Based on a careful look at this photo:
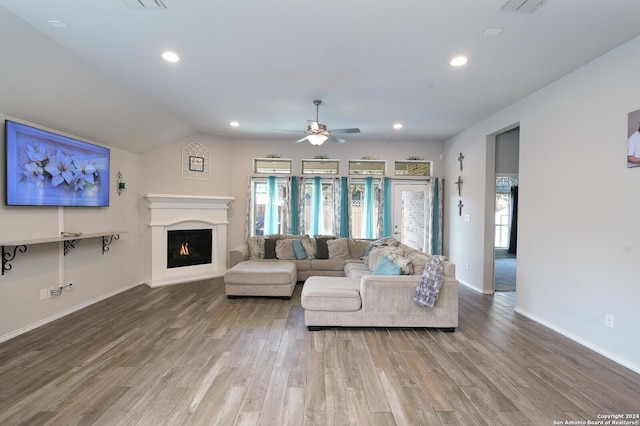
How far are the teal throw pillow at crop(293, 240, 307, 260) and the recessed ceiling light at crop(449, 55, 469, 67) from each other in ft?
13.0

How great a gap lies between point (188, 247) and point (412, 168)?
5.29 meters

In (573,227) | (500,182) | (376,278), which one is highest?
(500,182)

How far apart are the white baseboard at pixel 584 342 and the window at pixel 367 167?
151 inches

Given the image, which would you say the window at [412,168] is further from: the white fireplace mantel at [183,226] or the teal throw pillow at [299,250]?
the white fireplace mantel at [183,226]

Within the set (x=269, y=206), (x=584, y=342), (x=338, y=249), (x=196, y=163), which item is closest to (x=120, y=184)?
(x=196, y=163)

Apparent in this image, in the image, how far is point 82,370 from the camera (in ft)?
8.07

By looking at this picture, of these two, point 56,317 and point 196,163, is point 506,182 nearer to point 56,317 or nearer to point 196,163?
point 196,163

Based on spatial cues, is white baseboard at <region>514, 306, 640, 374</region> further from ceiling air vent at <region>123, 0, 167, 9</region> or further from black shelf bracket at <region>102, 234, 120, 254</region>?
black shelf bracket at <region>102, 234, 120, 254</region>

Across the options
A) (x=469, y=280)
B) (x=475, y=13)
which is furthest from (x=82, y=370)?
(x=469, y=280)

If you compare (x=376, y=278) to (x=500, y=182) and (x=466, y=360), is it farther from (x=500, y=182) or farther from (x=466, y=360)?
(x=500, y=182)

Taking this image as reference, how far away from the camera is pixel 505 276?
254 inches

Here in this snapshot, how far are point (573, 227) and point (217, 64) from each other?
449cm

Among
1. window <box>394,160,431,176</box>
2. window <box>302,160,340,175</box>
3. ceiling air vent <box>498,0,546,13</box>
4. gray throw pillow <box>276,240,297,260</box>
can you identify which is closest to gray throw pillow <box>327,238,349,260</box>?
gray throw pillow <box>276,240,297,260</box>

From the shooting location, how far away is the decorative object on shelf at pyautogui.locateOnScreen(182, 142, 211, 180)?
5.79 metres
